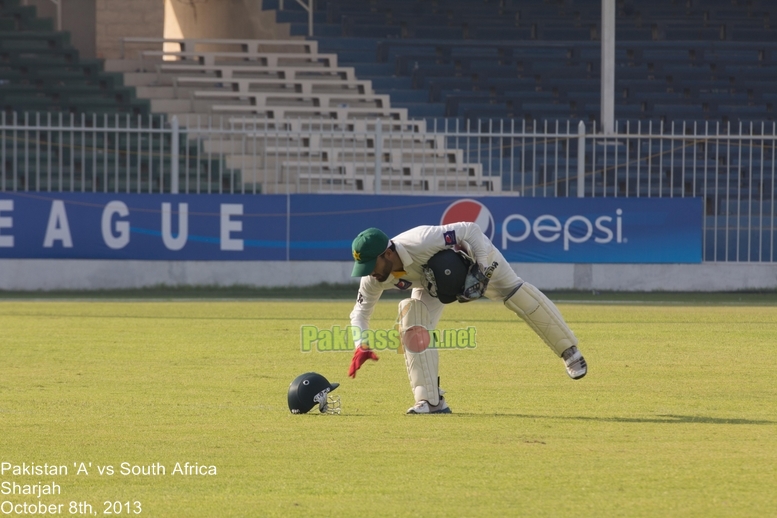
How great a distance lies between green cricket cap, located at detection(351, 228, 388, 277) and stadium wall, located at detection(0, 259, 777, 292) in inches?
492

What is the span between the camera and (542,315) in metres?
8.27

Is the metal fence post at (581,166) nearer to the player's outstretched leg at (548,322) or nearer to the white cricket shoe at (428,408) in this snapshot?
the player's outstretched leg at (548,322)

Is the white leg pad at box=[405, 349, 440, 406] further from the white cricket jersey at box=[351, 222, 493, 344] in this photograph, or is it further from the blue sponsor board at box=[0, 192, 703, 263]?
the blue sponsor board at box=[0, 192, 703, 263]

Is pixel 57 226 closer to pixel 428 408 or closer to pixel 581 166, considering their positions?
pixel 581 166

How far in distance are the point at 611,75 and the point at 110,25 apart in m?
13.2

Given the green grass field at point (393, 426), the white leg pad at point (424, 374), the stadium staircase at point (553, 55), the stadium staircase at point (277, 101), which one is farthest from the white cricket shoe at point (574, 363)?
the stadium staircase at point (553, 55)

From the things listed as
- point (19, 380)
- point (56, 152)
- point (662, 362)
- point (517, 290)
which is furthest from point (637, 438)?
point (56, 152)

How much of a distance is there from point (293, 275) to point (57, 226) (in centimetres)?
393

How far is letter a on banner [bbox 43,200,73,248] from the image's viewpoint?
1970 centimetres

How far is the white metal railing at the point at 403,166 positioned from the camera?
66.0ft

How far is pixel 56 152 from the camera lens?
70.9ft

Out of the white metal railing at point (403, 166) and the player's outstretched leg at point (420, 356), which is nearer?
the player's outstretched leg at point (420, 356)

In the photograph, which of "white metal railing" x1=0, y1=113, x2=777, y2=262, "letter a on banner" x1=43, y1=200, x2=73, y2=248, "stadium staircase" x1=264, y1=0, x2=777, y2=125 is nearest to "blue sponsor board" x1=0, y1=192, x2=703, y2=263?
"letter a on banner" x1=43, y1=200, x2=73, y2=248

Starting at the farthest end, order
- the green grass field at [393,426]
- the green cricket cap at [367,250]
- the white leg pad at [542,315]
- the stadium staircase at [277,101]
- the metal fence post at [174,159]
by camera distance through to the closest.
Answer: the stadium staircase at [277,101] < the metal fence post at [174,159] < the white leg pad at [542,315] < the green cricket cap at [367,250] < the green grass field at [393,426]
